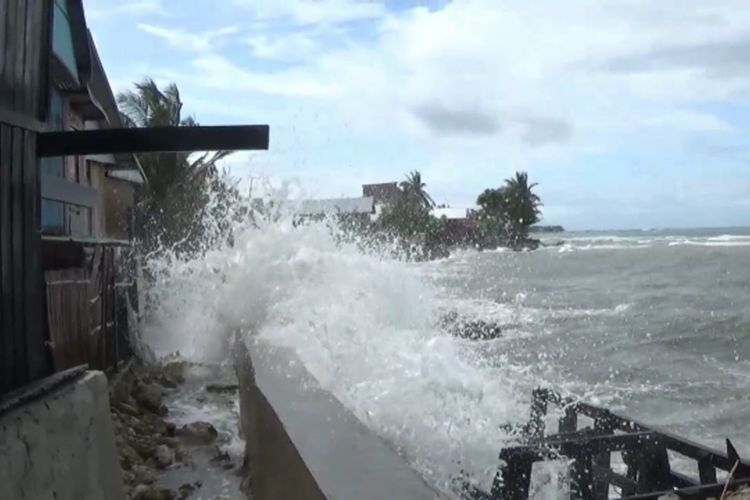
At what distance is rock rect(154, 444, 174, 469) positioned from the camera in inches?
258

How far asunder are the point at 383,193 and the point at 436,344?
5857cm

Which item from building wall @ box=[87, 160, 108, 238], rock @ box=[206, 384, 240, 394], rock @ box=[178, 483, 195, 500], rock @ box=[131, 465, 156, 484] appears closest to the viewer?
rock @ box=[178, 483, 195, 500]

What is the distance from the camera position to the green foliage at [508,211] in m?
87.2

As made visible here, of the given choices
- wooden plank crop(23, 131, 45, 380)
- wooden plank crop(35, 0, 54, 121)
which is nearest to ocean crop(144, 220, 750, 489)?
wooden plank crop(23, 131, 45, 380)

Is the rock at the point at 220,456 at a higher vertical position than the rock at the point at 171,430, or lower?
higher

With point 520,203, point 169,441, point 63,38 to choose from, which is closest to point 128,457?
point 169,441

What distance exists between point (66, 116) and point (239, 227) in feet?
18.2

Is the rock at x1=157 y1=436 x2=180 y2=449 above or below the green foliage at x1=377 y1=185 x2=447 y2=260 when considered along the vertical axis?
below

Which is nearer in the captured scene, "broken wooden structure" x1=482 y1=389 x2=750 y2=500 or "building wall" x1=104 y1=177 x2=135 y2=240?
"broken wooden structure" x1=482 y1=389 x2=750 y2=500

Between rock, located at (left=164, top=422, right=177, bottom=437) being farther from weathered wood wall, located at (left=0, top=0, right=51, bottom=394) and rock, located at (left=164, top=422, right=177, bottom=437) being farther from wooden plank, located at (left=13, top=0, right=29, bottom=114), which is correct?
wooden plank, located at (left=13, top=0, right=29, bottom=114)

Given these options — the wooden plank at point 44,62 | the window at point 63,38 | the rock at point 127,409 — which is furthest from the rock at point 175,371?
the wooden plank at point 44,62

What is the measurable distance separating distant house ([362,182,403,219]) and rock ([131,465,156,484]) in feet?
170

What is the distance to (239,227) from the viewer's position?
15648mm

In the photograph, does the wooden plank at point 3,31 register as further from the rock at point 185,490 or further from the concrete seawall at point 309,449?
the rock at point 185,490
